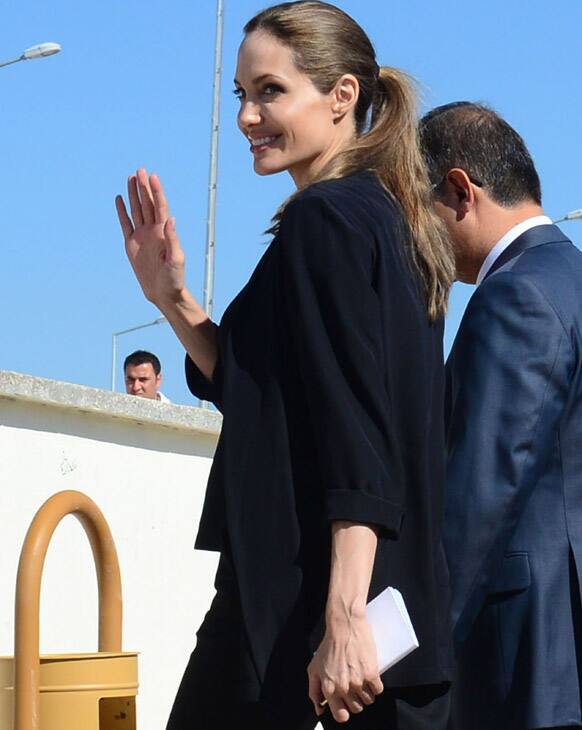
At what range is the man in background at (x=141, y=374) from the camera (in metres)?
11.7

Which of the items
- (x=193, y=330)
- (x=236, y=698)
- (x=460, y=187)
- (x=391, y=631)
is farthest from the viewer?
(x=460, y=187)

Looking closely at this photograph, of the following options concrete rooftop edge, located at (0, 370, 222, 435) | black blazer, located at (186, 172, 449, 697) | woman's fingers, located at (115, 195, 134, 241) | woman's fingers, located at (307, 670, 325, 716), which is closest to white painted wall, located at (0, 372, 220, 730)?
concrete rooftop edge, located at (0, 370, 222, 435)

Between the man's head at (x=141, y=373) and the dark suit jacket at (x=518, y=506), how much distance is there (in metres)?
8.62

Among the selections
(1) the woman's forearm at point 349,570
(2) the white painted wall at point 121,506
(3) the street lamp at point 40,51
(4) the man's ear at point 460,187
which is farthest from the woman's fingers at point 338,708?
(3) the street lamp at point 40,51

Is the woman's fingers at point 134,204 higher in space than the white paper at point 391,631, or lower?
higher

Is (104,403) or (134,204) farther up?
(104,403)

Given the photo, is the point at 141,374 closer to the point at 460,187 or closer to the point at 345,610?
the point at 460,187

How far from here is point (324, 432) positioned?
2570 mm

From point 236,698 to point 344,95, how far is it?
1096 mm

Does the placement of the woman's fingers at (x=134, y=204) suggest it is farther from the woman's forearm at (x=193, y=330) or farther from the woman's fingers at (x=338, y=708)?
the woman's fingers at (x=338, y=708)

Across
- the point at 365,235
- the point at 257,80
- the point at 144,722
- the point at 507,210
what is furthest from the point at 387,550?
the point at 144,722

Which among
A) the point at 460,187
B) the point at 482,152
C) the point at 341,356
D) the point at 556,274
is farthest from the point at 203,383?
the point at 482,152

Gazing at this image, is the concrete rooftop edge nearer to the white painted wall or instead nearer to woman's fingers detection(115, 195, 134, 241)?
the white painted wall

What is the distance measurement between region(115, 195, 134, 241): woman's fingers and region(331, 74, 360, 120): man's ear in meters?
0.41
